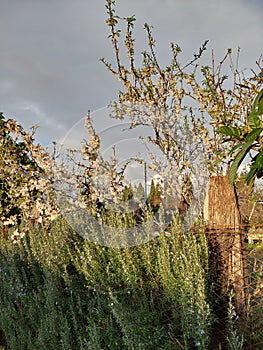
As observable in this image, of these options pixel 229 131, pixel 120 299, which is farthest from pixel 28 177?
pixel 229 131

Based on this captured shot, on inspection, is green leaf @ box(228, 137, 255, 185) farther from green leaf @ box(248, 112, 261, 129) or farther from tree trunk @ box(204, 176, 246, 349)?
tree trunk @ box(204, 176, 246, 349)

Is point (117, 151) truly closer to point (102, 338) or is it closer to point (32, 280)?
point (32, 280)

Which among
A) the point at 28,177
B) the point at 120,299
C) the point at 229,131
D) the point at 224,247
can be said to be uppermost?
the point at 28,177

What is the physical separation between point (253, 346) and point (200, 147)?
8.12ft

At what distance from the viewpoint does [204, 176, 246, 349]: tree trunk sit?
114 inches

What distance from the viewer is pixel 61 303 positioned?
377 cm

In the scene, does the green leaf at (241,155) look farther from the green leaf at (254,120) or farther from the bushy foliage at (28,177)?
the bushy foliage at (28,177)

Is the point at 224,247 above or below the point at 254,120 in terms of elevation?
below

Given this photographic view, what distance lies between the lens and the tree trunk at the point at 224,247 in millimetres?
2891

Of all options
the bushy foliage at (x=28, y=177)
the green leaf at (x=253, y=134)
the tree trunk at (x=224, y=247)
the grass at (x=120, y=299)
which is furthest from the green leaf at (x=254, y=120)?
the bushy foliage at (x=28, y=177)

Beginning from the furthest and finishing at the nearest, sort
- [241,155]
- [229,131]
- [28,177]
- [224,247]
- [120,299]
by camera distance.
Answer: [28,177] → [120,299] → [224,247] → [229,131] → [241,155]

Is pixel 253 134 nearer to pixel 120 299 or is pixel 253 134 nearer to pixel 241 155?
pixel 241 155

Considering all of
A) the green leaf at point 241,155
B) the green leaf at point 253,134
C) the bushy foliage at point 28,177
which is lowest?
the green leaf at point 241,155

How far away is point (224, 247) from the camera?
302 centimetres
